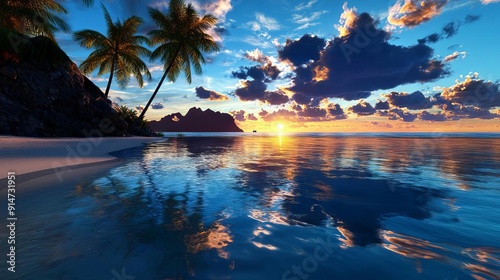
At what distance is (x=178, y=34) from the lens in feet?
76.8

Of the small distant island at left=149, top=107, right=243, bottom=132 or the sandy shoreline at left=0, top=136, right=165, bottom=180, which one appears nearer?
the sandy shoreline at left=0, top=136, right=165, bottom=180

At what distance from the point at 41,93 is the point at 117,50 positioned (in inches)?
454

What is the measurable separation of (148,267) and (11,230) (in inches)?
83.6

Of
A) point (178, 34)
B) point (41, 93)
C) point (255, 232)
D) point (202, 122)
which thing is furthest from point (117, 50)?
point (202, 122)

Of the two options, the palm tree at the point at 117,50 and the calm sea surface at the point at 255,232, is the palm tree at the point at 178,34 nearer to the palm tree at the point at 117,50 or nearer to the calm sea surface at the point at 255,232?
the palm tree at the point at 117,50

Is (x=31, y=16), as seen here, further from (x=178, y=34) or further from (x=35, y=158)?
(x=35, y=158)

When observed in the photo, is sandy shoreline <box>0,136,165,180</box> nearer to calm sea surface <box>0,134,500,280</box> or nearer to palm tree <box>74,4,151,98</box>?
calm sea surface <box>0,134,500,280</box>

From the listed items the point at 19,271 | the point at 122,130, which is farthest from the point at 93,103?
the point at 19,271

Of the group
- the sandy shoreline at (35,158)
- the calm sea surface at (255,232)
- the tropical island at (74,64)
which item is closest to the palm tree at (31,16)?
the tropical island at (74,64)

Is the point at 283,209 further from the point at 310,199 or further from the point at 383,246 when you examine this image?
the point at 383,246

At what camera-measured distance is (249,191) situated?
190 inches

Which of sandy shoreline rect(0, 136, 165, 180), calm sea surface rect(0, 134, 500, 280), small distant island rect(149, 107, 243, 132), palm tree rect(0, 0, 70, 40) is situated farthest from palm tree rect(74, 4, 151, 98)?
small distant island rect(149, 107, 243, 132)

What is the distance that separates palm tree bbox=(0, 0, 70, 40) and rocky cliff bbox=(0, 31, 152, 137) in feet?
10.6

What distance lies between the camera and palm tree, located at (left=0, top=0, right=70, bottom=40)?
50.0 ft
